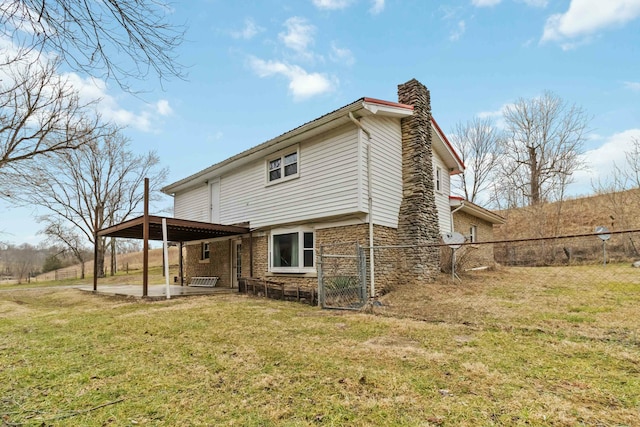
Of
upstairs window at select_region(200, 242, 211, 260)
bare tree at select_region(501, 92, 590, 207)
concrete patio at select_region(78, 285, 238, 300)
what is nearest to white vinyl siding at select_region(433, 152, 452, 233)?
concrete patio at select_region(78, 285, 238, 300)

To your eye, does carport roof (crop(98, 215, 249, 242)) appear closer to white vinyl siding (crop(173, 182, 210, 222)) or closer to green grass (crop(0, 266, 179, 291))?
white vinyl siding (crop(173, 182, 210, 222))

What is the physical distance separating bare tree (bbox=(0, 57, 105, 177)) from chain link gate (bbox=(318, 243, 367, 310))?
27.1 feet

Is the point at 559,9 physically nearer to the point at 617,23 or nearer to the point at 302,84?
the point at 617,23

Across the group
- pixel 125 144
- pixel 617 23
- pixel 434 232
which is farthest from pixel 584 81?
pixel 125 144

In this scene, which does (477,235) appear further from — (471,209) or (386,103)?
Answer: (386,103)

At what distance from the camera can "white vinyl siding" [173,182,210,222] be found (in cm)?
1516

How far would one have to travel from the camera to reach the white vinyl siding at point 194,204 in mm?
15164

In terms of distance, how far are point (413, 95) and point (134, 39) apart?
9962mm

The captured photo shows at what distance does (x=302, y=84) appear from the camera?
44.2 ft

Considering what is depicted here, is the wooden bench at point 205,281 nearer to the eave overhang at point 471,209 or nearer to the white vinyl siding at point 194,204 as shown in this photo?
the white vinyl siding at point 194,204

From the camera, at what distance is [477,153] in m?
29.2

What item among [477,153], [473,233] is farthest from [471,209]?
[477,153]

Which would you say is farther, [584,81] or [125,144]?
[125,144]

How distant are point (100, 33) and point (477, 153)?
31117mm
